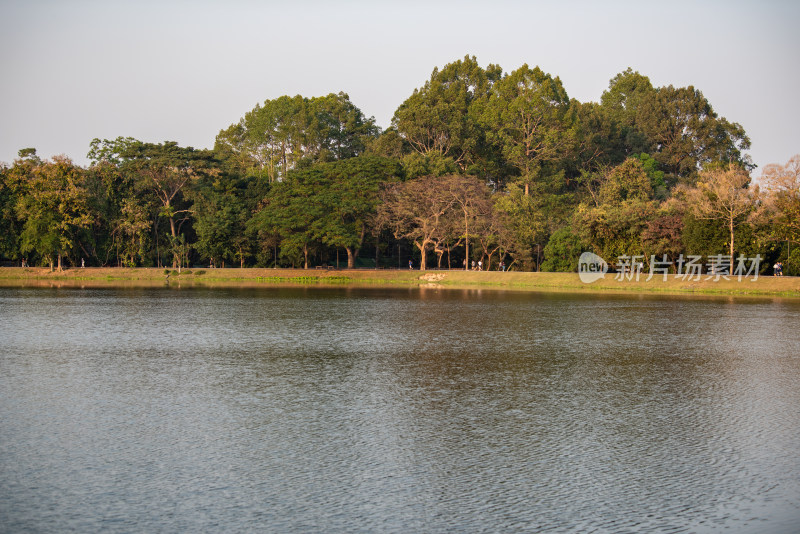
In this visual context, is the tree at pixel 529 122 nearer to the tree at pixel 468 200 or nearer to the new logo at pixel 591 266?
the tree at pixel 468 200

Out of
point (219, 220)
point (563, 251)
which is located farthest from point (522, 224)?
point (219, 220)

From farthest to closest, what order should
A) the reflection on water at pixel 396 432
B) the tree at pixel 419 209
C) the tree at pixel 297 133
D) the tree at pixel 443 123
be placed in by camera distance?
the tree at pixel 297 133 → the tree at pixel 443 123 → the tree at pixel 419 209 → the reflection on water at pixel 396 432

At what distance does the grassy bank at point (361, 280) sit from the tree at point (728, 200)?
4.33 meters

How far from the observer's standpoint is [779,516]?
25.9 ft

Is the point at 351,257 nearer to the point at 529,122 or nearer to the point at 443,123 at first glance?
the point at 443,123

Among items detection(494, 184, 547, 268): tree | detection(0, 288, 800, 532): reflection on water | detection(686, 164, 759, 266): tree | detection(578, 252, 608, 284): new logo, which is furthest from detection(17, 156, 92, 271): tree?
detection(686, 164, 759, 266): tree

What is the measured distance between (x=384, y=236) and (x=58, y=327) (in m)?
51.3

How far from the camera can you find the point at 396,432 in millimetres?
11086

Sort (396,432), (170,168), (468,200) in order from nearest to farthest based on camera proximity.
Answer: (396,432) < (468,200) < (170,168)

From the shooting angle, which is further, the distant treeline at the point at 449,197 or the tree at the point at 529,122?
the tree at the point at 529,122

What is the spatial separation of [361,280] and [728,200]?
31271 mm

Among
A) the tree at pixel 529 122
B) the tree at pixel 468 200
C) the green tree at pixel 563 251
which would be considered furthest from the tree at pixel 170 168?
the green tree at pixel 563 251

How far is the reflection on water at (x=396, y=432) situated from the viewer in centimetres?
795

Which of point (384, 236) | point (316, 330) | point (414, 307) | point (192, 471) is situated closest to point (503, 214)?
point (384, 236)
